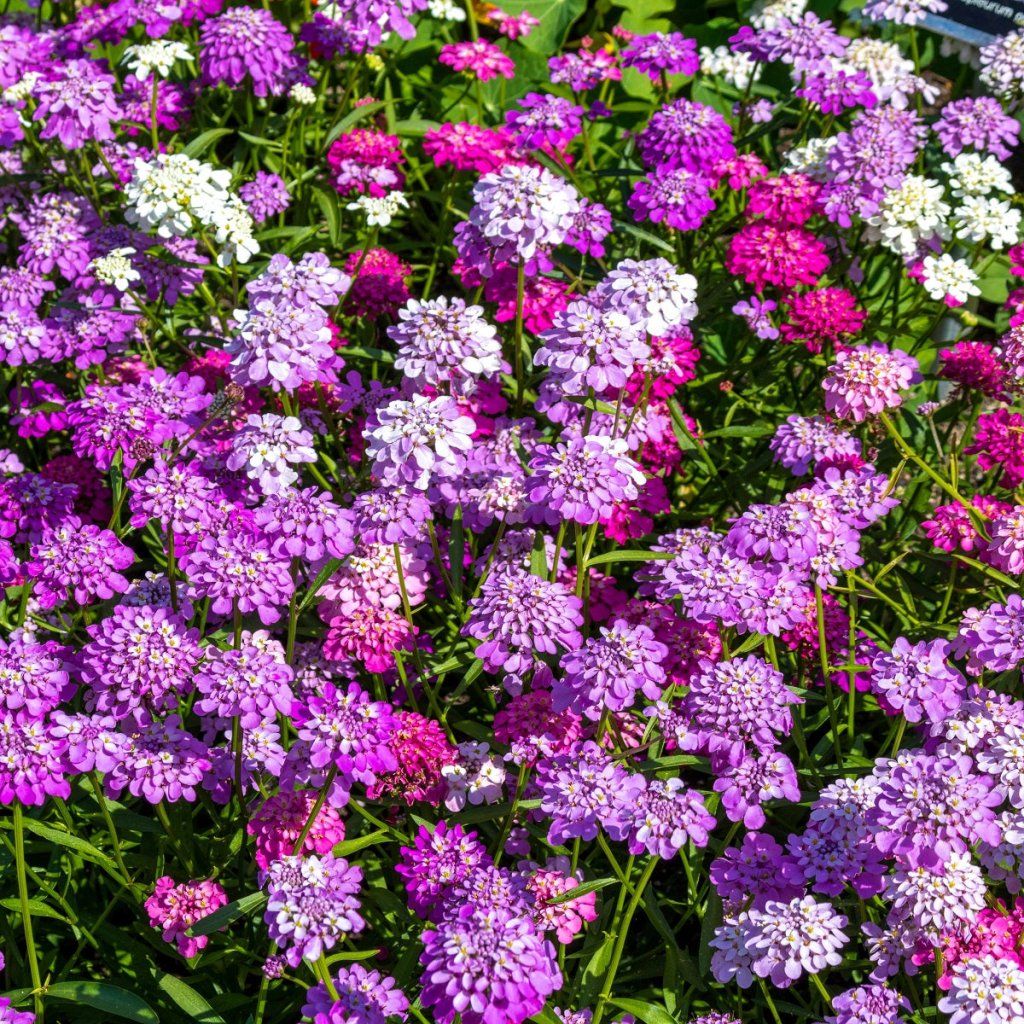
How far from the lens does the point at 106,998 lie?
317 centimetres

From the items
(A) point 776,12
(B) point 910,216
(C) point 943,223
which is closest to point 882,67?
(A) point 776,12

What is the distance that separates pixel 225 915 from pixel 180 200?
2.22 metres

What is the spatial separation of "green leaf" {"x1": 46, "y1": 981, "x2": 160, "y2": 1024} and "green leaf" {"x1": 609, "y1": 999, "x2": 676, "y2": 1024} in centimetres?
113

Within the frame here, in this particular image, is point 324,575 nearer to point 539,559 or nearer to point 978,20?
point 539,559

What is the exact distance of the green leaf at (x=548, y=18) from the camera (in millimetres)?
6371

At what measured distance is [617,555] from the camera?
3.69 meters

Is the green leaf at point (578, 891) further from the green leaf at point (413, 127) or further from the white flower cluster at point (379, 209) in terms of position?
the green leaf at point (413, 127)

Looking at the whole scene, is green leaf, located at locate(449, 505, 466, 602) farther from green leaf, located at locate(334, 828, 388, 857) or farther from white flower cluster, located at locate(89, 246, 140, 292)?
white flower cluster, located at locate(89, 246, 140, 292)

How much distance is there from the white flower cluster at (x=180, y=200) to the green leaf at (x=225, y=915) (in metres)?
2.12

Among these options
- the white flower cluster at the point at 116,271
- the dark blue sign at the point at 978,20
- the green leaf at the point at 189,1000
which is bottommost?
the green leaf at the point at 189,1000

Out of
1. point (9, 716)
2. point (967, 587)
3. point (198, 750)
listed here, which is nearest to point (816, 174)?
point (967, 587)

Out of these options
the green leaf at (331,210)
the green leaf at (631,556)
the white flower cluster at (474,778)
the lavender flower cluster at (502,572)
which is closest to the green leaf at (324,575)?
the lavender flower cluster at (502,572)

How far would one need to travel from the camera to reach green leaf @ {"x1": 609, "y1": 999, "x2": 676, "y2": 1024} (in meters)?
3.10

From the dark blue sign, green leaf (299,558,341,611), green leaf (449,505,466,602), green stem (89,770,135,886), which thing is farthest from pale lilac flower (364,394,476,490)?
the dark blue sign
